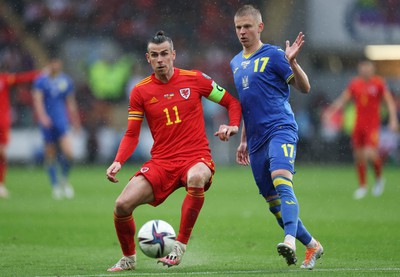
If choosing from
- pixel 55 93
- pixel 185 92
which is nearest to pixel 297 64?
pixel 185 92

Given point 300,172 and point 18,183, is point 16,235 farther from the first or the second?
point 300,172

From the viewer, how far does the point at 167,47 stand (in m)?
8.05

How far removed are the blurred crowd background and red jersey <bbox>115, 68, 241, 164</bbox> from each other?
1760 cm

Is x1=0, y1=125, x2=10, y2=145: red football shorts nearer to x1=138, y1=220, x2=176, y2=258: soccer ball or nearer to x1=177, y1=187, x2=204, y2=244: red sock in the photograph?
x1=138, y1=220, x2=176, y2=258: soccer ball

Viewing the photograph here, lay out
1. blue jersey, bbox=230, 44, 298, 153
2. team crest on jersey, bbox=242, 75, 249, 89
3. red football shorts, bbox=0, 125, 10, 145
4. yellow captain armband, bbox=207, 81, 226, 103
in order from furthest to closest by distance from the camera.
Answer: red football shorts, bbox=0, 125, 10, 145 < yellow captain armband, bbox=207, 81, 226, 103 < team crest on jersey, bbox=242, 75, 249, 89 < blue jersey, bbox=230, 44, 298, 153

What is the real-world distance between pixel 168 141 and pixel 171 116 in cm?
22

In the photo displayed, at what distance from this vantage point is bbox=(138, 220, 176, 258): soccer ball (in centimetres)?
790

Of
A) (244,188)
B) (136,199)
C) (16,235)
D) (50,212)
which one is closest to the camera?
(136,199)

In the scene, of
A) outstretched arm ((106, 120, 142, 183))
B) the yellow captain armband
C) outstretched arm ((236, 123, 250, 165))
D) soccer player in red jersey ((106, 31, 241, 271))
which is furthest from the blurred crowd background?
outstretched arm ((106, 120, 142, 183))

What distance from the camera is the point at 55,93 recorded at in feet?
57.6

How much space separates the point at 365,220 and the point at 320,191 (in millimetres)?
4978

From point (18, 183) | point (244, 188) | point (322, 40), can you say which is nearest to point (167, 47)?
point (244, 188)

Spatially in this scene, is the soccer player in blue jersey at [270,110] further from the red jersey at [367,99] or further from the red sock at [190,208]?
the red jersey at [367,99]

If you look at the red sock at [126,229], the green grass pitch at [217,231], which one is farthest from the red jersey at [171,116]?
the green grass pitch at [217,231]
